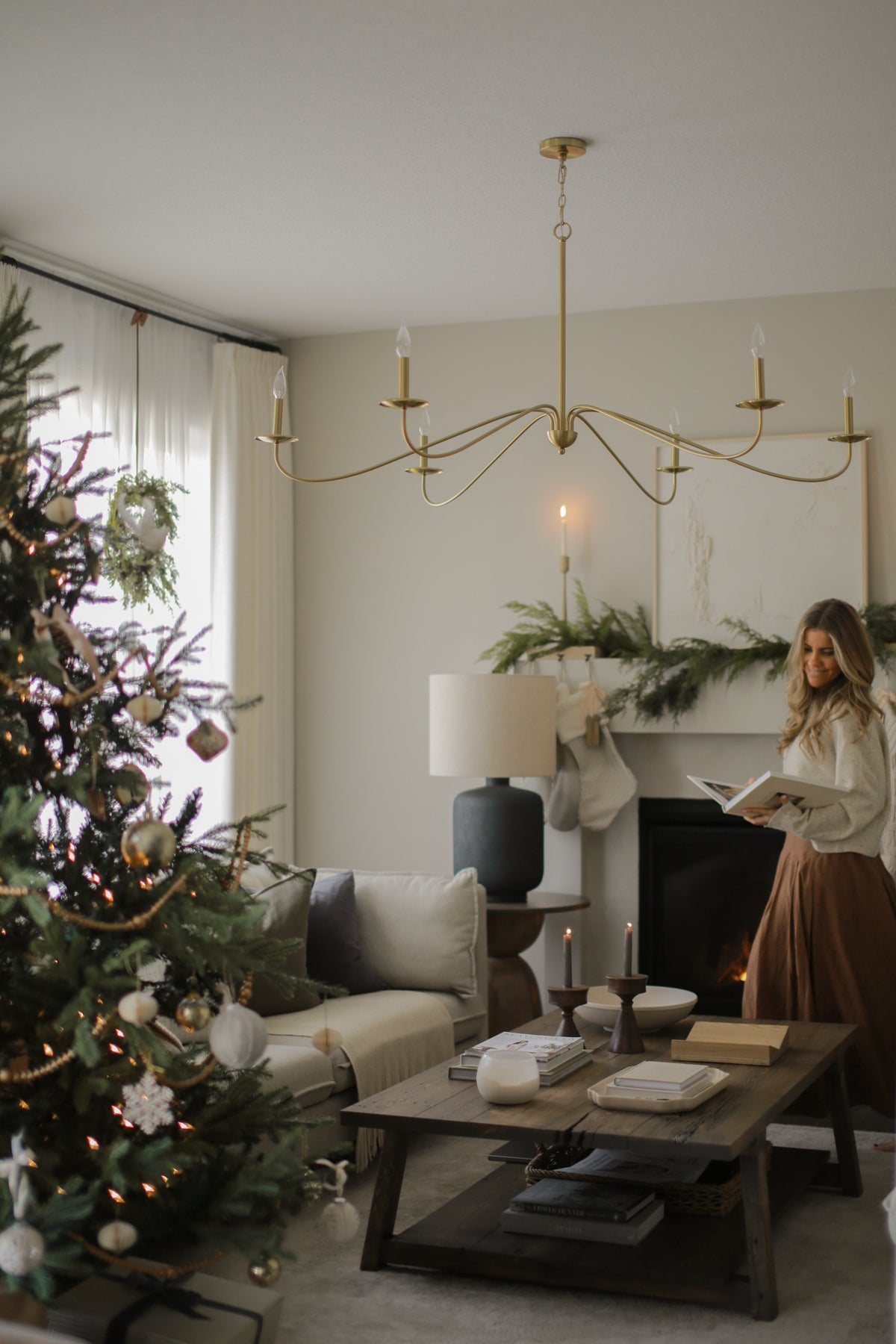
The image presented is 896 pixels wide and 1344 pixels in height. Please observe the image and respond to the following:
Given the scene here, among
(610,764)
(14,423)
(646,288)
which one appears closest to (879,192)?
(646,288)

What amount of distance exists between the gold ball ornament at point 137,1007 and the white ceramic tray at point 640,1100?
128cm

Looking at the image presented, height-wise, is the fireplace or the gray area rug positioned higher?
the fireplace

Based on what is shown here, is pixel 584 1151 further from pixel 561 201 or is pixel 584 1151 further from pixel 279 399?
pixel 561 201

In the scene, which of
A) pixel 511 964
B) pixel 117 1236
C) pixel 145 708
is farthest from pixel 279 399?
pixel 511 964

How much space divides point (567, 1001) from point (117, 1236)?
5.20ft

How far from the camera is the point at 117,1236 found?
1.90 metres

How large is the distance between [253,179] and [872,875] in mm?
2593

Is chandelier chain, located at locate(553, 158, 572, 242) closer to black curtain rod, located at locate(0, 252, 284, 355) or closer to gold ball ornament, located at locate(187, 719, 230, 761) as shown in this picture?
black curtain rod, located at locate(0, 252, 284, 355)

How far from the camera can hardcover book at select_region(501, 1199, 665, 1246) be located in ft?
9.38

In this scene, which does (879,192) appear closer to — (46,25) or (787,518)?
(787,518)

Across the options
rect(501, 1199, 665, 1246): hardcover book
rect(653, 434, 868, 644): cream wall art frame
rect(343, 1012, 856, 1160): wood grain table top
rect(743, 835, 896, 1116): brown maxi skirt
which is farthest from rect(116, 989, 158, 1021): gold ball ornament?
rect(653, 434, 868, 644): cream wall art frame

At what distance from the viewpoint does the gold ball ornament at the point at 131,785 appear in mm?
2029

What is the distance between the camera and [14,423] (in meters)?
2.12

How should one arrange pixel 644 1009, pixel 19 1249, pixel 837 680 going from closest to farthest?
pixel 19 1249
pixel 644 1009
pixel 837 680
